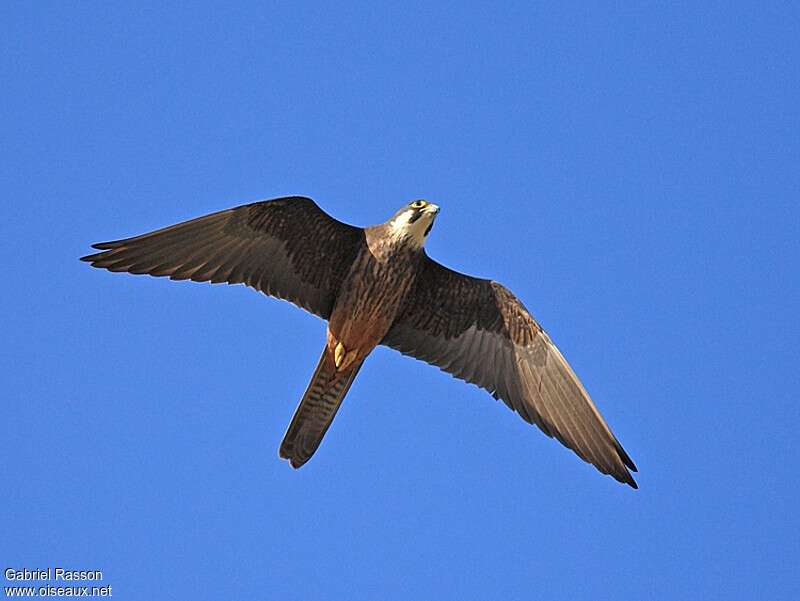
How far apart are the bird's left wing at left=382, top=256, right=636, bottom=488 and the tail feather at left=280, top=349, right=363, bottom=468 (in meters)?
0.85

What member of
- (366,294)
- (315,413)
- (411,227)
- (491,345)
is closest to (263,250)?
(366,294)

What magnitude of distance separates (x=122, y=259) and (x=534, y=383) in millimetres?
4455

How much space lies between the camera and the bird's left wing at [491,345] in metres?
10.7

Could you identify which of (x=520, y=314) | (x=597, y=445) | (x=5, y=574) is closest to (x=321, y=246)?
(x=520, y=314)

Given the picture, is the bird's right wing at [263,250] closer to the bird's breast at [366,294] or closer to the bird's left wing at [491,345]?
the bird's breast at [366,294]

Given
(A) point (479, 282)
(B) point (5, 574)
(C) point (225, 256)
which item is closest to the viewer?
(B) point (5, 574)

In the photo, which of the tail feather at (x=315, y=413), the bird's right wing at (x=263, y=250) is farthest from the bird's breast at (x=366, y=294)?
the tail feather at (x=315, y=413)

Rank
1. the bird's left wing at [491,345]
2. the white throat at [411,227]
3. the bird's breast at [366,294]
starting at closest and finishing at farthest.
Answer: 1. the white throat at [411,227]
2. the bird's breast at [366,294]
3. the bird's left wing at [491,345]

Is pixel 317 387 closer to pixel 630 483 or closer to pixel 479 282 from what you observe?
pixel 479 282

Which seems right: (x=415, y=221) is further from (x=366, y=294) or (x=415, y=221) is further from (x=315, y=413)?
(x=315, y=413)

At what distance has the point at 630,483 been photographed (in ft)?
33.3

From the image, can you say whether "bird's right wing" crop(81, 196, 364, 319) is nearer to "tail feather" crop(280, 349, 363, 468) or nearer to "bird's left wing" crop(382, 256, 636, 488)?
"tail feather" crop(280, 349, 363, 468)

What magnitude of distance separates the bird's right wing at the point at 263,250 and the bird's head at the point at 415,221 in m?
0.45

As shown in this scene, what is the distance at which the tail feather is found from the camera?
10047 millimetres
